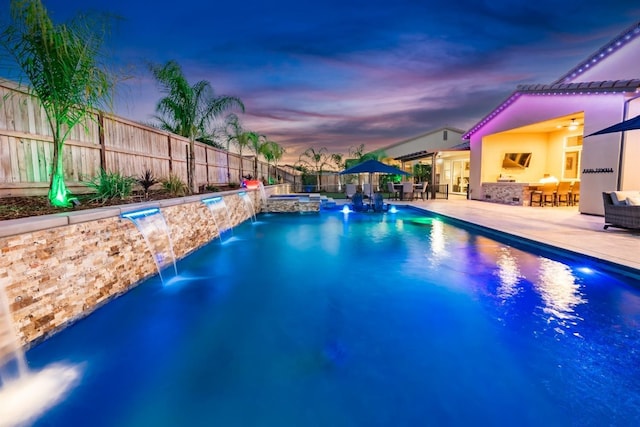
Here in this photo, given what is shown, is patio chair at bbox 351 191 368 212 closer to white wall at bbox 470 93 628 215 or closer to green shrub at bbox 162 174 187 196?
white wall at bbox 470 93 628 215

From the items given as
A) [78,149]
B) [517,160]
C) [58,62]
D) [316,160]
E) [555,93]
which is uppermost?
[555,93]

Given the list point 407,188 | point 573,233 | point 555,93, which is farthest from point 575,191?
point 573,233

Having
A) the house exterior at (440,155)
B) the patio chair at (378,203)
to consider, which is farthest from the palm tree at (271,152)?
the house exterior at (440,155)

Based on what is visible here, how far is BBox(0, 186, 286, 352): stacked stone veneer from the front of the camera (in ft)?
9.48

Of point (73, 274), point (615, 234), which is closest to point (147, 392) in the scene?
point (73, 274)

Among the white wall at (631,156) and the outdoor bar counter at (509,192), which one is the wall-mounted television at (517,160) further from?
the white wall at (631,156)

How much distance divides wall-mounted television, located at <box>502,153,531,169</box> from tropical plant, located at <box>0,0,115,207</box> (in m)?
16.9

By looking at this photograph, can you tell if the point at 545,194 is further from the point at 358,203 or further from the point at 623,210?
the point at 358,203

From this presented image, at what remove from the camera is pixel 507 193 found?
14938mm

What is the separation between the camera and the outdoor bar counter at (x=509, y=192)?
46.1 ft

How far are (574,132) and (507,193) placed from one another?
3.67 metres

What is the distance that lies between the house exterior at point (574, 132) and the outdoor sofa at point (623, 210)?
2792 mm

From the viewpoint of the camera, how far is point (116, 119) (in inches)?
257

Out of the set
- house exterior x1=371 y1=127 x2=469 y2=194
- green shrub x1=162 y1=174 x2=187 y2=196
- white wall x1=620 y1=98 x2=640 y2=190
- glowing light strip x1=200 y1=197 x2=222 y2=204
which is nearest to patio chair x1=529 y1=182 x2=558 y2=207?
white wall x1=620 y1=98 x2=640 y2=190
